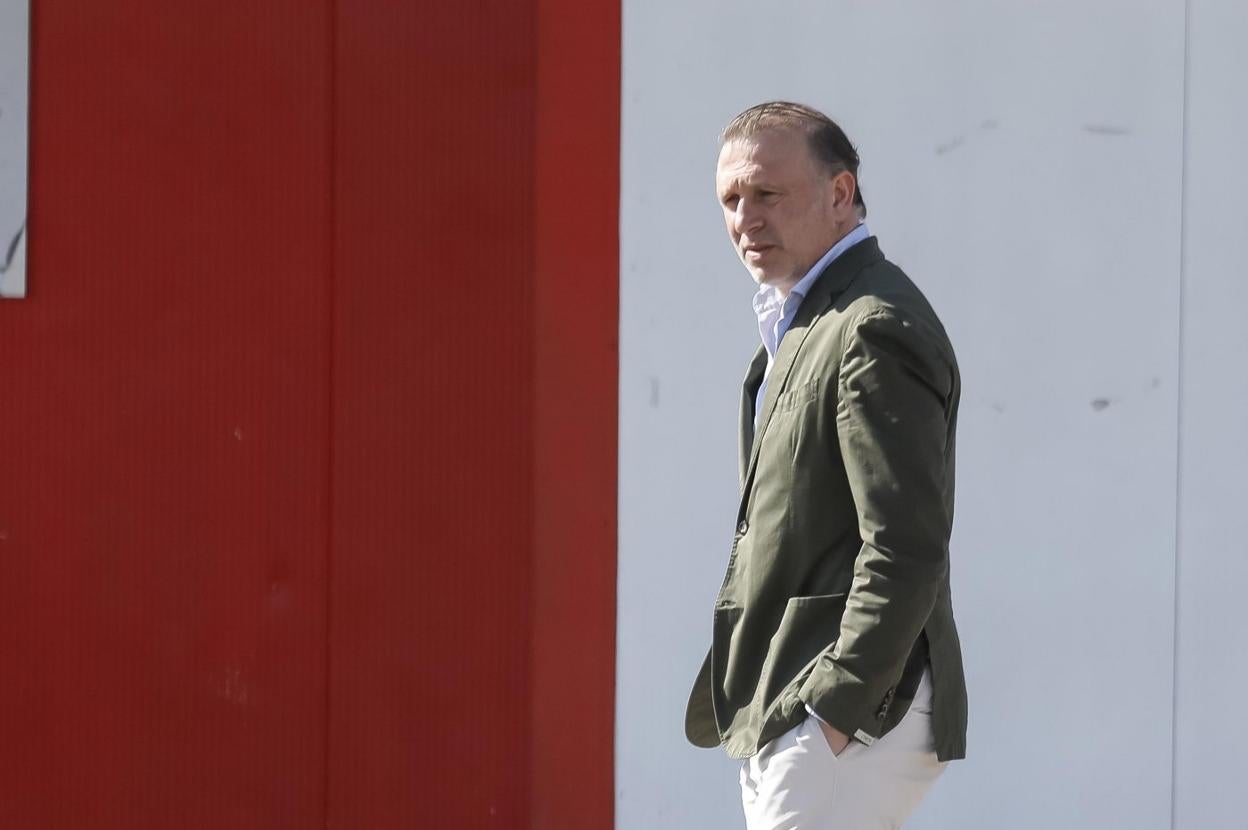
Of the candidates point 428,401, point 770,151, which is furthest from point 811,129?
point 428,401

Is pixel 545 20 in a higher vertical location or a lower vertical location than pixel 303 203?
higher

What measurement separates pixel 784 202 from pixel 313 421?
165cm

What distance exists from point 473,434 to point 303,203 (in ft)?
2.07

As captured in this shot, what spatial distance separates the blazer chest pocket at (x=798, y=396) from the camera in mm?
2057

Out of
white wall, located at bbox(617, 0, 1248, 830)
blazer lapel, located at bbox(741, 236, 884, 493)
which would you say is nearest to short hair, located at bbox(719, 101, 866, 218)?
blazer lapel, located at bbox(741, 236, 884, 493)

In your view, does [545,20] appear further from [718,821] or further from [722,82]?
[718,821]

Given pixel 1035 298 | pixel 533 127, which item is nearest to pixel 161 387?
pixel 533 127

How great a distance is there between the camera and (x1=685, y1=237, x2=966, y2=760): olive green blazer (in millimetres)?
1951

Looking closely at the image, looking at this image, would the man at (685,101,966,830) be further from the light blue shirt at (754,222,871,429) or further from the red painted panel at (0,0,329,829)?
the red painted panel at (0,0,329,829)

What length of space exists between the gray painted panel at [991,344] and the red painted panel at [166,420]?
73cm

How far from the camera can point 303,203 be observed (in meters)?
3.54

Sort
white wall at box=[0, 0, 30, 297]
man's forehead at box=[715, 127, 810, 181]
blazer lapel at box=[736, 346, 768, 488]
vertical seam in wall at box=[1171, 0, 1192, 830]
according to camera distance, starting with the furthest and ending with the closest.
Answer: vertical seam in wall at box=[1171, 0, 1192, 830] → white wall at box=[0, 0, 30, 297] → blazer lapel at box=[736, 346, 768, 488] → man's forehead at box=[715, 127, 810, 181]

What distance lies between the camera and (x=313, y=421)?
11.6 ft

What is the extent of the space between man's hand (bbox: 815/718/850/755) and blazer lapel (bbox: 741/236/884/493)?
367mm
